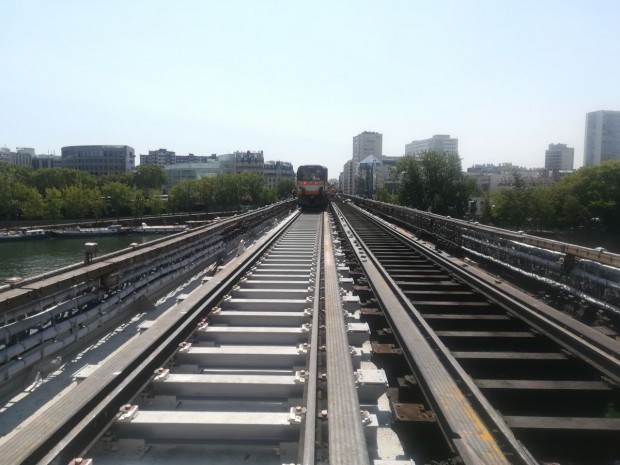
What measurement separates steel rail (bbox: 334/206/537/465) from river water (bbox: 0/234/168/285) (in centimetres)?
3138

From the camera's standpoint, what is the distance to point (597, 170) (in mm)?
60781

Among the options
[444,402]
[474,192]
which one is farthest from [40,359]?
[474,192]

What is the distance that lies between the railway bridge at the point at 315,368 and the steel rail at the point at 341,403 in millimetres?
12

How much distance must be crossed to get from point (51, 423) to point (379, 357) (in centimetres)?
293

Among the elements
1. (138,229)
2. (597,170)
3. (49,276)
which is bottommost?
(138,229)

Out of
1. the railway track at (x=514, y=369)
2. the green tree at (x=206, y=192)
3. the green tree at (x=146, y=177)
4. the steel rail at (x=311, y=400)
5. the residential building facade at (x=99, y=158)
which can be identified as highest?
the residential building facade at (x=99, y=158)

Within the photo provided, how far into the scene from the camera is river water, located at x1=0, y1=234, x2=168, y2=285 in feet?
124

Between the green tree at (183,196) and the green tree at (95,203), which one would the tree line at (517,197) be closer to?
the green tree at (183,196)

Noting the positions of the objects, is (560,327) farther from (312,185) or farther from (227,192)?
(227,192)

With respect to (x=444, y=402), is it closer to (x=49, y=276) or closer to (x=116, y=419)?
(x=116, y=419)

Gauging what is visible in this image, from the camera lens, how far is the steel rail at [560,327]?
440 cm

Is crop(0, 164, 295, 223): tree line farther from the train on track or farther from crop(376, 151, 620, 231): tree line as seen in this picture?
the train on track

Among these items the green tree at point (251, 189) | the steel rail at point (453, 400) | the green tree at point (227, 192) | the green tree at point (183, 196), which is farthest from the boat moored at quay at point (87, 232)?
the steel rail at point (453, 400)

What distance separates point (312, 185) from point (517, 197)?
36.3 metres
